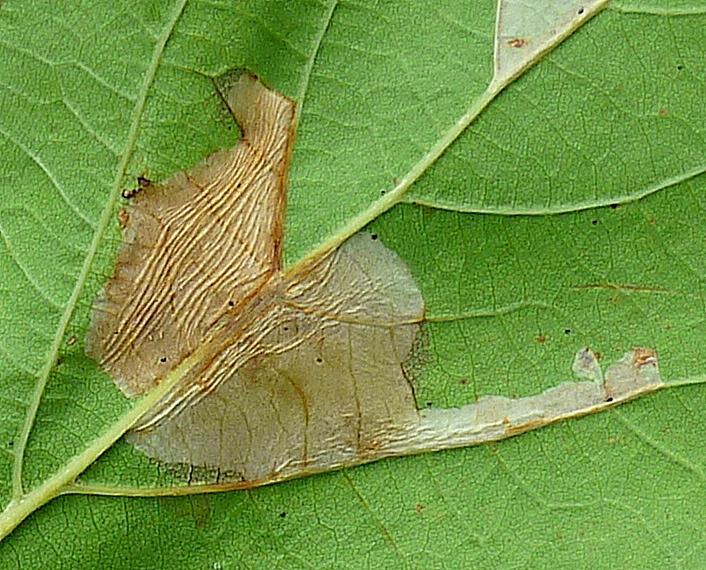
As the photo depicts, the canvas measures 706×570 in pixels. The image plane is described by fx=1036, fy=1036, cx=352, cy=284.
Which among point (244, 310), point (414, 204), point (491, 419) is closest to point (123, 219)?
point (244, 310)

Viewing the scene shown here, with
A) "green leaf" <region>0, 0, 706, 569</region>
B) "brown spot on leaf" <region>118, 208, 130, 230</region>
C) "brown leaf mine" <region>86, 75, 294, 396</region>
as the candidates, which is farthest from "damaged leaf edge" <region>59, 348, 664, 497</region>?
"brown spot on leaf" <region>118, 208, 130, 230</region>

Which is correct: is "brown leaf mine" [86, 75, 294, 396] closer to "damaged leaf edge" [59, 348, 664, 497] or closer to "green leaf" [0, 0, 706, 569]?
"green leaf" [0, 0, 706, 569]

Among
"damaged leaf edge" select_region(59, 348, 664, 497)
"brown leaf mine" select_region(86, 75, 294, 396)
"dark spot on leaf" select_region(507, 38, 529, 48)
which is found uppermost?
"dark spot on leaf" select_region(507, 38, 529, 48)

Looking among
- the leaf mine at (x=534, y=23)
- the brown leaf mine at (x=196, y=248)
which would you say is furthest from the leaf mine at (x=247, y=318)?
the leaf mine at (x=534, y=23)

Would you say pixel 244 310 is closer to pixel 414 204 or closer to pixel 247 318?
pixel 247 318

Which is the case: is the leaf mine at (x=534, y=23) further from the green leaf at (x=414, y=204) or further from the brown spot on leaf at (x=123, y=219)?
the brown spot on leaf at (x=123, y=219)

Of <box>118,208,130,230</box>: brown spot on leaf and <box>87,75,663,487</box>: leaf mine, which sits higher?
<box>118,208,130,230</box>: brown spot on leaf
